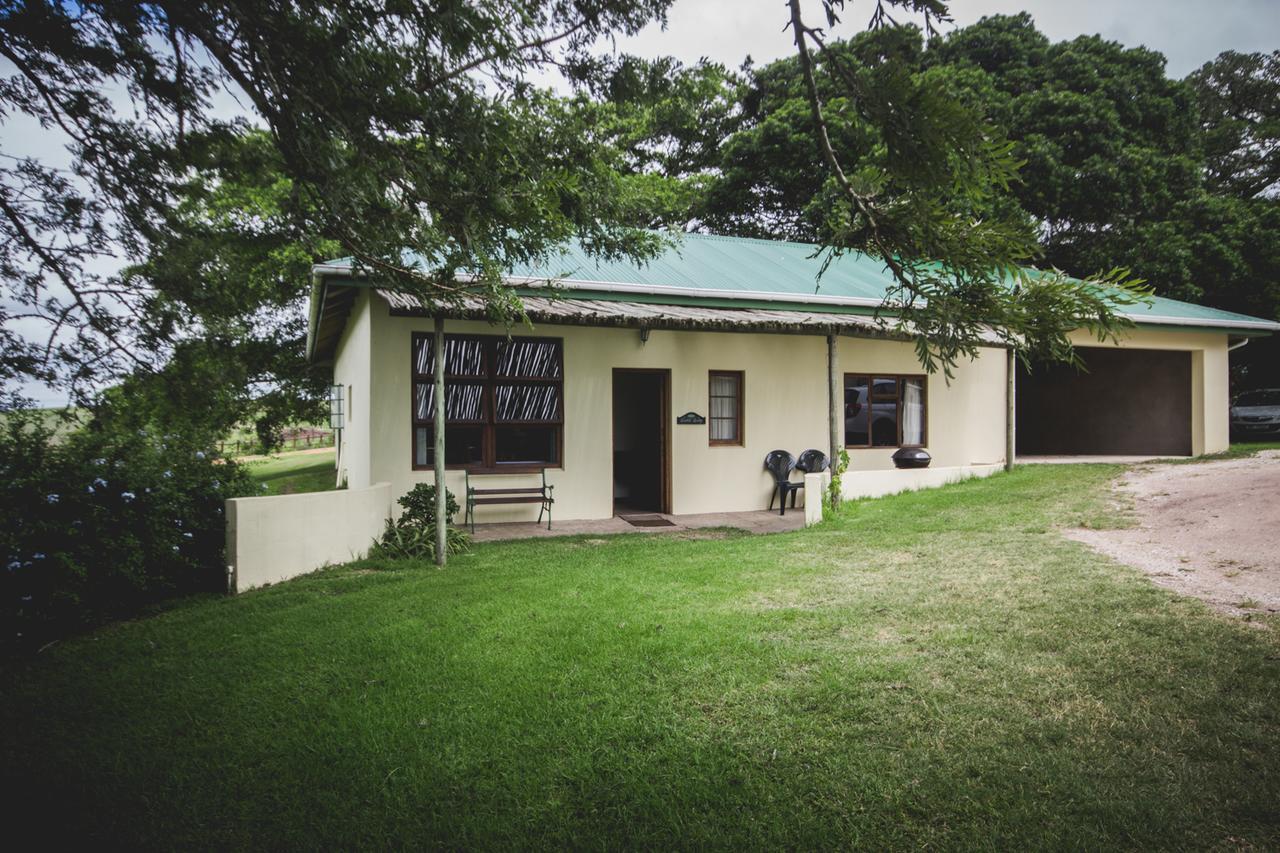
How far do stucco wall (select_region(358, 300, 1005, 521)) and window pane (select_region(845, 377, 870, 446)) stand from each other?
0.28 meters

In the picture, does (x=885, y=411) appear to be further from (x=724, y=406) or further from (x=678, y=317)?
(x=678, y=317)

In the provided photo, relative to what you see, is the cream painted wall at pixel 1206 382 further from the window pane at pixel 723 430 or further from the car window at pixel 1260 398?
the window pane at pixel 723 430

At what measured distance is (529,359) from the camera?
10.4m

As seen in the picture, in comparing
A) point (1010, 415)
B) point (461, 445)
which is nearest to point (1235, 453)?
point (1010, 415)

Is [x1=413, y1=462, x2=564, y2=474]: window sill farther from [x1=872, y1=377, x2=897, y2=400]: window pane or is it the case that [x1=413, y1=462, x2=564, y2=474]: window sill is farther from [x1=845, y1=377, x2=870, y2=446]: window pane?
[x1=872, y1=377, x2=897, y2=400]: window pane

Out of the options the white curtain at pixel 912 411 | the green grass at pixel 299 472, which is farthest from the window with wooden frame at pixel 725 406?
the green grass at pixel 299 472

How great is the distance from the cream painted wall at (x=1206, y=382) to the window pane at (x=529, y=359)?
1131 centimetres

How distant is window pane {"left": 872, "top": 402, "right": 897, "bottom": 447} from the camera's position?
12836 millimetres

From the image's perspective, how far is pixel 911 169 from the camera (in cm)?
295

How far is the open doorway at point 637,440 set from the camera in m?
13.7

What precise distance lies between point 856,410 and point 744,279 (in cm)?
302

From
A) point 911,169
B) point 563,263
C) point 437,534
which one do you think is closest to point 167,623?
point 437,534

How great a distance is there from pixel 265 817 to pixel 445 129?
9.97 ft

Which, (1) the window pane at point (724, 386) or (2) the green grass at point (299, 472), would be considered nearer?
(1) the window pane at point (724, 386)
